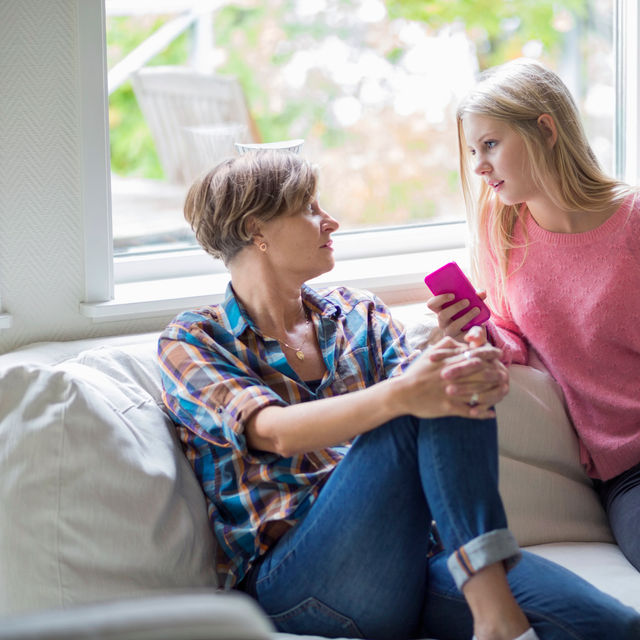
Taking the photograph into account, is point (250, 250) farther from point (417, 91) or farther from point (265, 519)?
point (417, 91)

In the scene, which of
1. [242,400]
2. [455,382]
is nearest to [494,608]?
[455,382]

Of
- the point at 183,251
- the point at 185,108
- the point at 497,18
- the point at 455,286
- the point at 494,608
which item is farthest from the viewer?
the point at 497,18

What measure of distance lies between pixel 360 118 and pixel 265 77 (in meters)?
0.57

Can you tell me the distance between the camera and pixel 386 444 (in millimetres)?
1361

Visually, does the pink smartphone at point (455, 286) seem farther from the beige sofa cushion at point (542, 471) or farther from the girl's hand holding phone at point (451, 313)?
the beige sofa cushion at point (542, 471)

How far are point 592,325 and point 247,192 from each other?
740 mm

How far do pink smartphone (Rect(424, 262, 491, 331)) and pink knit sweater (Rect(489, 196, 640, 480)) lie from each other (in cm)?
13

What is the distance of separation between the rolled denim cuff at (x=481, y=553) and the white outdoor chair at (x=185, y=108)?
8.04 ft

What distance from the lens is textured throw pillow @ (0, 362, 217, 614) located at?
1.39m

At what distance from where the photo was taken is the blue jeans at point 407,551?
51.6 inches

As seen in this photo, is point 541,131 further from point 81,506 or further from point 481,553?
point 81,506

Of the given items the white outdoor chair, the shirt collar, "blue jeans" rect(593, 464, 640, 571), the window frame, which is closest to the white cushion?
the shirt collar

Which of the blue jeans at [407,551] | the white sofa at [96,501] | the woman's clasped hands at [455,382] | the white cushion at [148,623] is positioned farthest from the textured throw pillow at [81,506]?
the white cushion at [148,623]

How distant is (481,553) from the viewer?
129 centimetres
